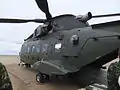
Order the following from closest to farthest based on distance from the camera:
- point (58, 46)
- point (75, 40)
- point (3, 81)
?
point (3, 81) < point (75, 40) < point (58, 46)

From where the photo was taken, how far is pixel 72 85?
9.30m

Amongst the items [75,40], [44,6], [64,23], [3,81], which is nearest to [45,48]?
[64,23]

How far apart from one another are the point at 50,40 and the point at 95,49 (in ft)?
9.24

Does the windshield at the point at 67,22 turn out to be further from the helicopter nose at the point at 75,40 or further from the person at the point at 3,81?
the person at the point at 3,81

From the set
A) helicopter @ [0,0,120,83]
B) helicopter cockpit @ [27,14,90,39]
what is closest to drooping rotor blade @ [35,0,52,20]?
helicopter @ [0,0,120,83]

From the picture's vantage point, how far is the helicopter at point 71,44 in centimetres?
784

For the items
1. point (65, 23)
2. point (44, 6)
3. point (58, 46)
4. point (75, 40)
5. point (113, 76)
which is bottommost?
point (58, 46)

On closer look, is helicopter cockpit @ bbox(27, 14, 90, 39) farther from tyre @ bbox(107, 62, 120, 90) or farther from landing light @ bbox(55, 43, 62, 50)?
tyre @ bbox(107, 62, 120, 90)

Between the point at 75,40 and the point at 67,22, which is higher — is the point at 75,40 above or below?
below

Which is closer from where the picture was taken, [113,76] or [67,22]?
[113,76]

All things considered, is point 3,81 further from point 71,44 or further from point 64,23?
point 64,23

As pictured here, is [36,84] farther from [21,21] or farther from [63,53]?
[21,21]

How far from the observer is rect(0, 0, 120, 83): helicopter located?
784cm

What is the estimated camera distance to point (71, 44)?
28.1 feet
